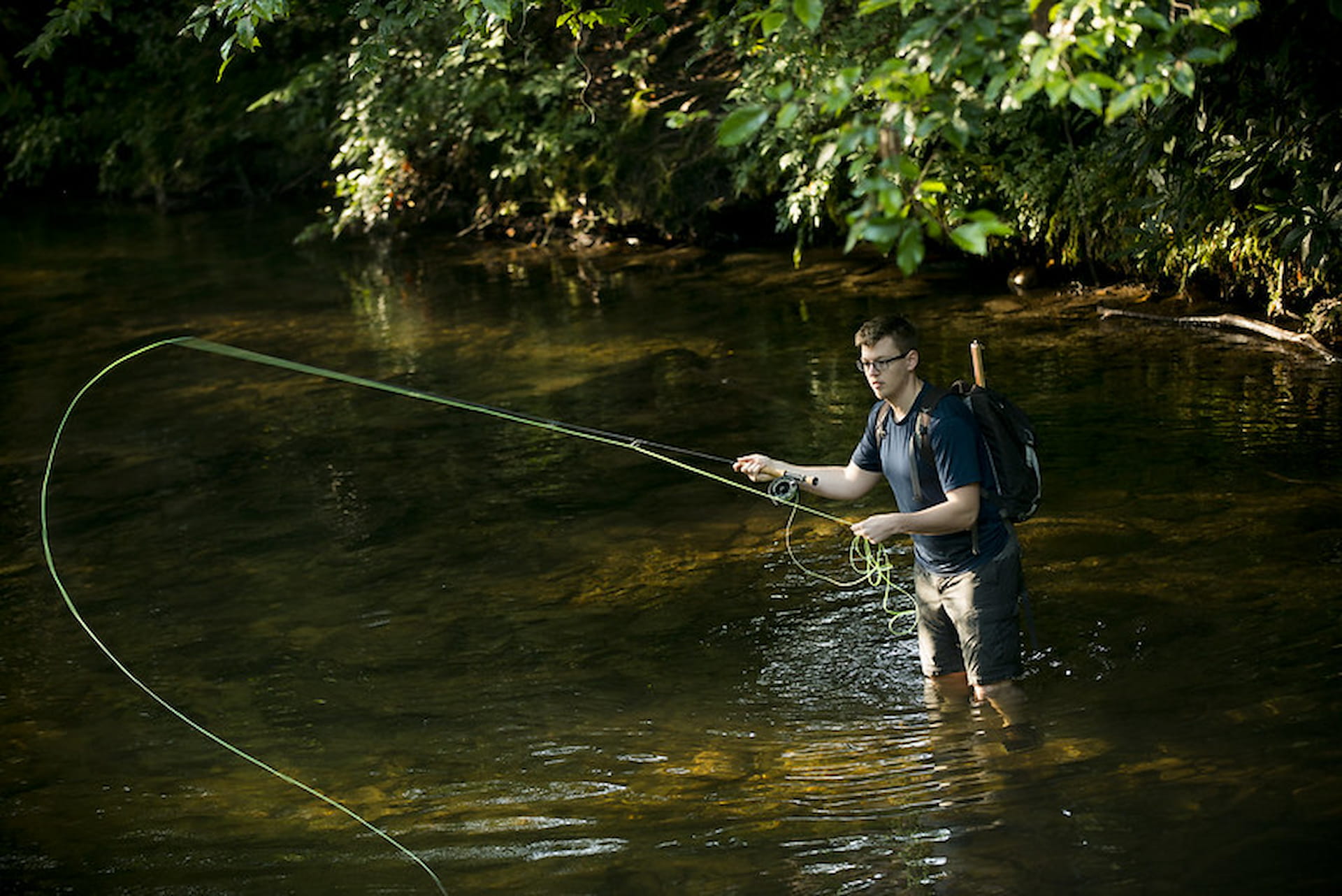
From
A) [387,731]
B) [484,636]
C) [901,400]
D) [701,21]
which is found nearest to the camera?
[901,400]

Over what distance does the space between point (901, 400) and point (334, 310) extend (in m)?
10.4

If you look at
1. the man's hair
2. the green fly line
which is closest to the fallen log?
the green fly line

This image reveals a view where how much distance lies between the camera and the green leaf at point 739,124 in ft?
10.7

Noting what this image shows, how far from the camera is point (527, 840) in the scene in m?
4.80

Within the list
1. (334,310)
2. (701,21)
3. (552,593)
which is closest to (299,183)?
(334,310)

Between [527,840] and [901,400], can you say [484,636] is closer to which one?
[527,840]

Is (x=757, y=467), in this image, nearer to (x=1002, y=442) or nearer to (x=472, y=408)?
(x=1002, y=442)

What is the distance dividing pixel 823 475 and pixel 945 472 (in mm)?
676

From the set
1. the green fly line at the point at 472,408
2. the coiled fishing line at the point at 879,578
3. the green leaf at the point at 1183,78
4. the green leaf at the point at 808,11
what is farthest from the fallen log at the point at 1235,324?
the green leaf at the point at 808,11

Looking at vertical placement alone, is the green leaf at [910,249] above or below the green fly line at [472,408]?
above

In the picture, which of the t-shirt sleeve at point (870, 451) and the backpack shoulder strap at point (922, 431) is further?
the t-shirt sleeve at point (870, 451)

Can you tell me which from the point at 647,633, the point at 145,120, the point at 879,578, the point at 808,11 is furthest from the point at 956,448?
the point at 145,120

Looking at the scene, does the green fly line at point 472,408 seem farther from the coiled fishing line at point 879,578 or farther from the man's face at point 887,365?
the man's face at point 887,365

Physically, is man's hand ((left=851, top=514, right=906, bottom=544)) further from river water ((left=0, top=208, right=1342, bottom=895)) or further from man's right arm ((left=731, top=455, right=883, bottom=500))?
river water ((left=0, top=208, right=1342, bottom=895))
